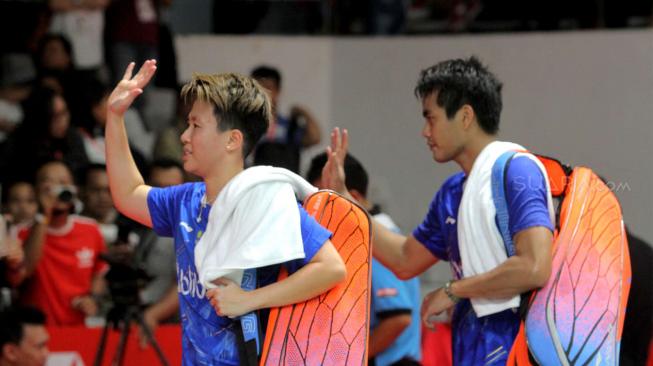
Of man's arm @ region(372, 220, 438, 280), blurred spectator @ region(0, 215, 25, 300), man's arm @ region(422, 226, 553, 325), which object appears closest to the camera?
man's arm @ region(422, 226, 553, 325)

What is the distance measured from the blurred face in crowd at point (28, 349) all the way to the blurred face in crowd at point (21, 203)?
2.78 ft

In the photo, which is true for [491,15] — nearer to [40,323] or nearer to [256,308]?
[40,323]

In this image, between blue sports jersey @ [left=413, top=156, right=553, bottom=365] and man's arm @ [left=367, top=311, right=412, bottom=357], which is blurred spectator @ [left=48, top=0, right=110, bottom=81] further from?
blue sports jersey @ [left=413, top=156, right=553, bottom=365]

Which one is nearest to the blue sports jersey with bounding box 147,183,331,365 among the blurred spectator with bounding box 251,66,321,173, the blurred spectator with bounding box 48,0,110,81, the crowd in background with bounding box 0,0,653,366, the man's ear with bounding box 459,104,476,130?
the man's ear with bounding box 459,104,476,130

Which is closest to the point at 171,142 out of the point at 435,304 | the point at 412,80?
the point at 412,80

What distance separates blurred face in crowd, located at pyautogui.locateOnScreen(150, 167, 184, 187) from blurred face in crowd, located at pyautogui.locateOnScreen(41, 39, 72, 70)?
201 centimetres

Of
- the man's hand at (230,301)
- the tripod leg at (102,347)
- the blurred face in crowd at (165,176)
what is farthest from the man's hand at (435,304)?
the blurred face in crowd at (165,176)

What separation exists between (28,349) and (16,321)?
155 millimetres

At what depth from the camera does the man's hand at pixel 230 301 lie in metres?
3.39

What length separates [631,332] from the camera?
17.4 ft

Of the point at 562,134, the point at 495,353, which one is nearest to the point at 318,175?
the point at 495,353

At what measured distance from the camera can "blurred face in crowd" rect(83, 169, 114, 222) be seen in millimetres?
6945

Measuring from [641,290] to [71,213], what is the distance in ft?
10.1

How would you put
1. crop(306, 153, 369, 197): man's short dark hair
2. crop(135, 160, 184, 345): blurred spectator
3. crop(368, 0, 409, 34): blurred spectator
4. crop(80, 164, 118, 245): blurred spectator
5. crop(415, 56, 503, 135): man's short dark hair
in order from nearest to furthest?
crop(415, 56, 503, 135): man's short dark hair → crop(306, 153, 369, 197): man's short dark hair → crop(135, 160, 184, 345): blurred spectator → crop(80, 164, 118, 245): blurred spectator → crop(368, 0, 409, 34): blurred spectator
